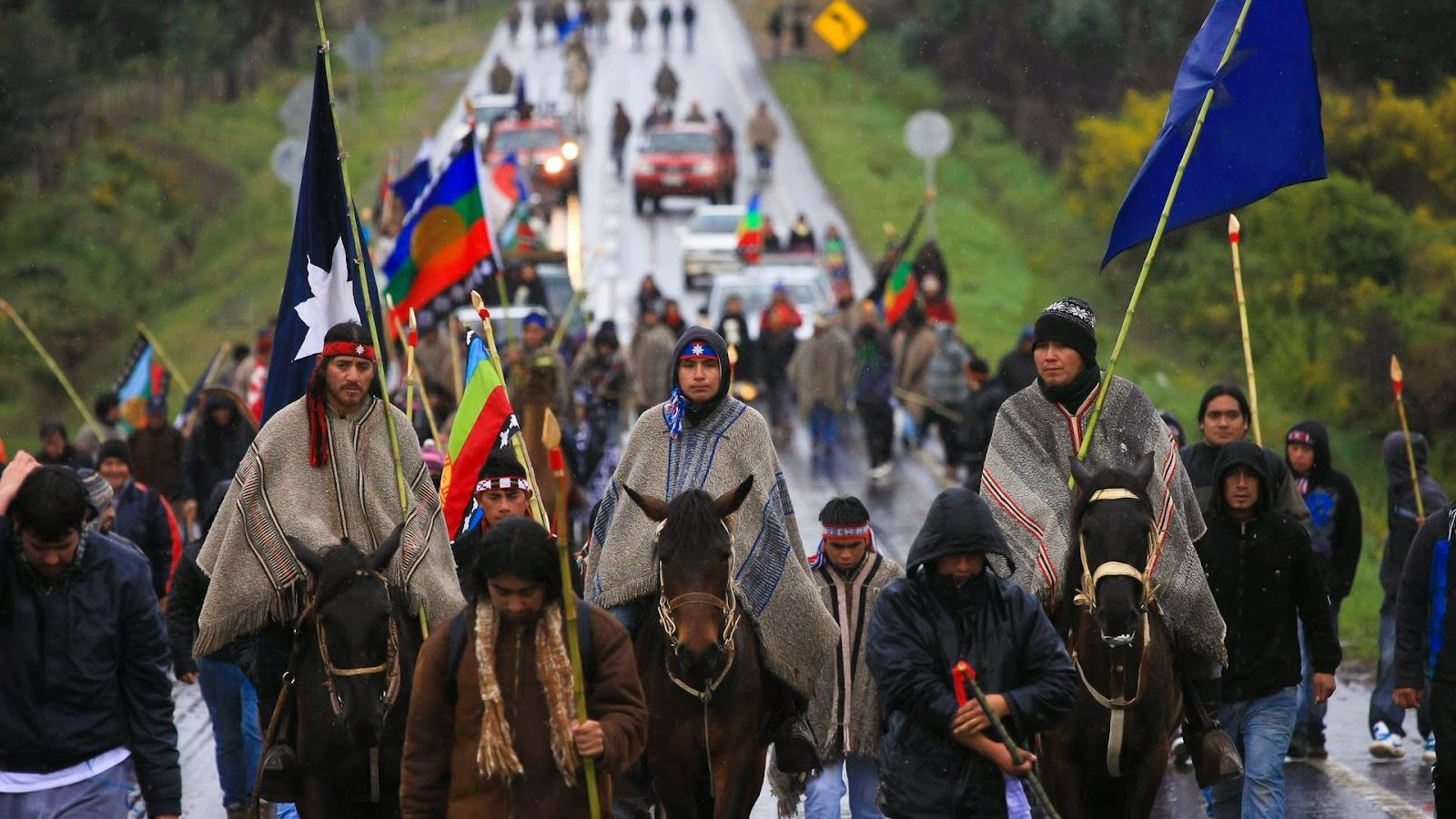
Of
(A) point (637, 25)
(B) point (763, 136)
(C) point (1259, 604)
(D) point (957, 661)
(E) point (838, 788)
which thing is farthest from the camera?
(A) point (637, 25)

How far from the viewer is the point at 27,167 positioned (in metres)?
45.8

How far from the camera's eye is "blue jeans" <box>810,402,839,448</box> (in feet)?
92.2

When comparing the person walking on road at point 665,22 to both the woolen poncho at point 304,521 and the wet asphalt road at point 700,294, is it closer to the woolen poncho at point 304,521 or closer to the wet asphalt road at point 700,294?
the wet asphalt road at point 700,294

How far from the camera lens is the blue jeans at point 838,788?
35.3 ft

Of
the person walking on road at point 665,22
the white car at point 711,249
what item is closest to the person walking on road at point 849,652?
the white car at point 711,249

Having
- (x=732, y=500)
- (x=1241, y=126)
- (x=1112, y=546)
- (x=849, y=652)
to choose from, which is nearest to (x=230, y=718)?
(x=849, y=652)

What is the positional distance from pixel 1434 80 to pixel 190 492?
87.4 ft

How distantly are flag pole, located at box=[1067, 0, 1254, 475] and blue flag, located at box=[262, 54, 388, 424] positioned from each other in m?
3.54

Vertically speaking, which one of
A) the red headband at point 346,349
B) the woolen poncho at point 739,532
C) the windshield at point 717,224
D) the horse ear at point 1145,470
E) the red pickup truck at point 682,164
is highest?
the red headband at point 346,349

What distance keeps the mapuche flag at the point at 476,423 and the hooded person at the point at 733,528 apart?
49.7 inches

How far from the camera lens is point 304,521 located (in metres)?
9.23

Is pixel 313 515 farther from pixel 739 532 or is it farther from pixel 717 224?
pixel 717 224

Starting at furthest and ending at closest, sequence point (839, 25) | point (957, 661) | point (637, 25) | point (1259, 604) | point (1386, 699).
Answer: point (637, 25) < point (839, 25) < point (1386, 699) < point (1259, 604) < point (957, 661)

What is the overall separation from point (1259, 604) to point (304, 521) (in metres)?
4.50
